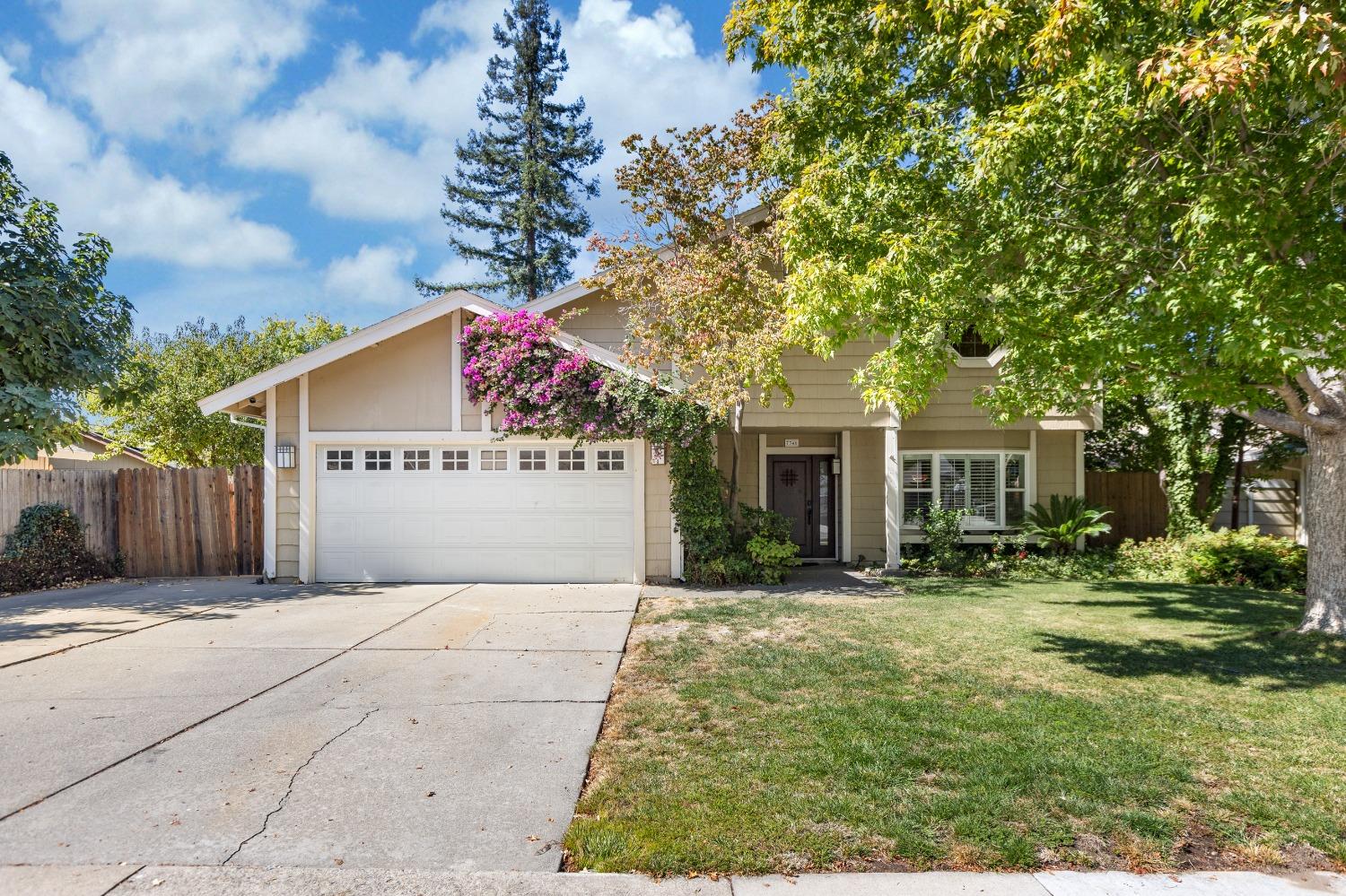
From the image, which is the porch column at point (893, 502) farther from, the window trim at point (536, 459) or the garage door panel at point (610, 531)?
the window trim at point (536, 459)

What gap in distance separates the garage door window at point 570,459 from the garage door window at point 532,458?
221 mm

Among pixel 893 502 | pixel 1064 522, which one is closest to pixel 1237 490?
pixel 1064 522

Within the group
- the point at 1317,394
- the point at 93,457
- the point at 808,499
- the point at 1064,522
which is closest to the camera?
the point at 1317,394

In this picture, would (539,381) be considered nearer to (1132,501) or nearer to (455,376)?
(455,376)

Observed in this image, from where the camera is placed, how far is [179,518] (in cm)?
1207

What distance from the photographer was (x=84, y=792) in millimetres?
3734

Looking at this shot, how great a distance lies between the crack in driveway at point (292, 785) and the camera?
126 inches

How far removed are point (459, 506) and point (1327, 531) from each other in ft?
35.0

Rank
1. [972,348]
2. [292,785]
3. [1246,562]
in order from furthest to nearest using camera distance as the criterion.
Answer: [972,348], [1246,562], [292,785]

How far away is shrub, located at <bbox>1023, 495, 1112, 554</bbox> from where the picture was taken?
12.5 m

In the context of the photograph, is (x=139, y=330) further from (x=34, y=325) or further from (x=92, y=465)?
(x=34, y=325)

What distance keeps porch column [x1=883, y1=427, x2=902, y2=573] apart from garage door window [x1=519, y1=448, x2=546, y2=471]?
18.9ft

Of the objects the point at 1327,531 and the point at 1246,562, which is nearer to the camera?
the point at 1327,531

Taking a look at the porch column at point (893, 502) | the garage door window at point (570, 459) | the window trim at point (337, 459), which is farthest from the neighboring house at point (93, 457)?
the porch column at point (893, 502)
